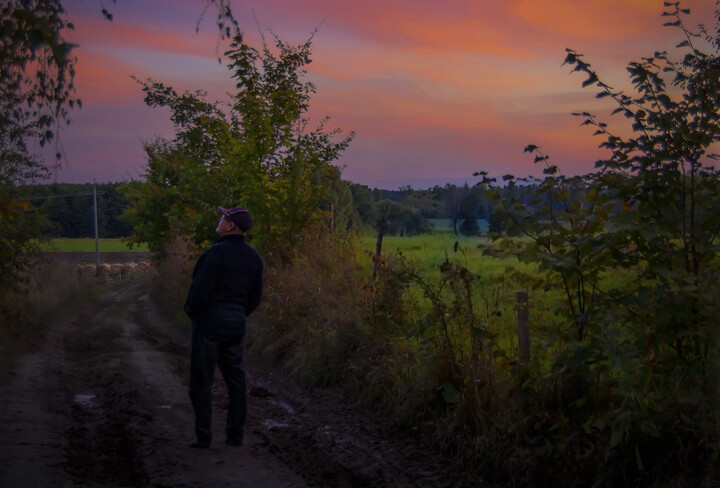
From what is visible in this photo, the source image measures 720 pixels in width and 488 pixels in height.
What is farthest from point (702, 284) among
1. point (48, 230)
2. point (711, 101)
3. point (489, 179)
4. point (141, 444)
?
point (48, 230)

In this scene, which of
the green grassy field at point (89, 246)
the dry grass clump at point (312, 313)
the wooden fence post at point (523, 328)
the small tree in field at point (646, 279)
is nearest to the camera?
the small tree in field at point (646, 279)

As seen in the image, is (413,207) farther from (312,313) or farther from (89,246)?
(89,246)

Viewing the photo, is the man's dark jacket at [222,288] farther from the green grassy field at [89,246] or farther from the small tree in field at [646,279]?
the green grassy field at [89,246]

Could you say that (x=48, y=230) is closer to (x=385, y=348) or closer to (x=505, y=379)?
(x=385, y=348)

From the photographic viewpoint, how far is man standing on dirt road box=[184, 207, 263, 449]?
6.37 meters

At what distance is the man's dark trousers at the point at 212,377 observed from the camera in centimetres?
635

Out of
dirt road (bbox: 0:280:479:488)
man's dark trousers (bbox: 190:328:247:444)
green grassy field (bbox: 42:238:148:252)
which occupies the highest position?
man's dark trousers (bbox: 190:328:247:444)

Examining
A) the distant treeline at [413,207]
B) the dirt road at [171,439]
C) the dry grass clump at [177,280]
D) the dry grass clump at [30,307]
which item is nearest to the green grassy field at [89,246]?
the dry grass clump at [177,280]

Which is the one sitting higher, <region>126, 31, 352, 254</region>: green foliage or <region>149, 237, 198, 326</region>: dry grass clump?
<region>126, 31, 352, 254</region>: green foliage

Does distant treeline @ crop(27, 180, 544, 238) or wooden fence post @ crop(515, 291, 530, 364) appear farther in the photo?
wooden fence post @ crop(515, 291, 530, 364)

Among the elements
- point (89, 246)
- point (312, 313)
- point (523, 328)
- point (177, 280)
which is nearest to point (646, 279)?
point (523, 328)

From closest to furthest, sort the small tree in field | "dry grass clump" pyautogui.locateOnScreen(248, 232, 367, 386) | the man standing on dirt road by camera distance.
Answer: the small tree in field < the man standing on dirt road < "dry grass clump" pyautogui.locateOnScreen(248, 232, 367, 386)

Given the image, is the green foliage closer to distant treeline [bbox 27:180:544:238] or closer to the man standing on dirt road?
distant treeline [bbox 27:180:544:238]

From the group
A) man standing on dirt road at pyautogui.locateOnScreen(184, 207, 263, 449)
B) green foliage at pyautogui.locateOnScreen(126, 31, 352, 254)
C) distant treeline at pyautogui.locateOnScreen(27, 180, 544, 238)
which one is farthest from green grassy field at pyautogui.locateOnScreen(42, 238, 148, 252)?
man standing on dirt road at pyautogui.locateOnScreen(184, 207, 263, 449)
